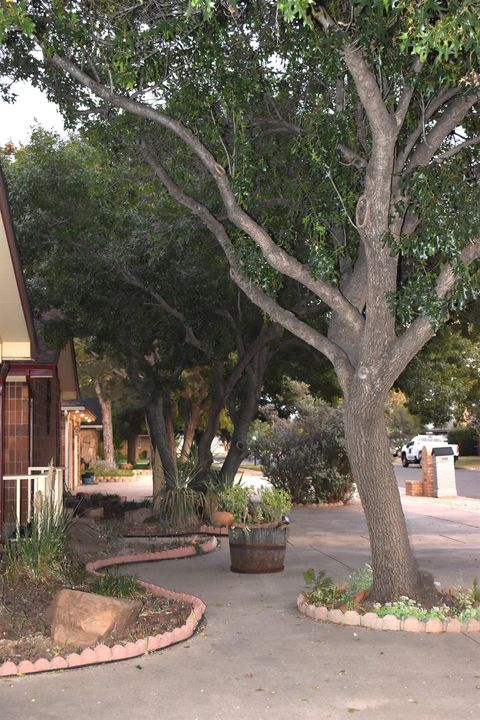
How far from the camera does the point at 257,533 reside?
11.1m

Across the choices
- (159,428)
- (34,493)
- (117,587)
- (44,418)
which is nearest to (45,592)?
(117,587)

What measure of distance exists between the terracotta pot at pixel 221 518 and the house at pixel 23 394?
3236 millimetres

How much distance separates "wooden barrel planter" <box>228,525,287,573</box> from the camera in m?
11.1

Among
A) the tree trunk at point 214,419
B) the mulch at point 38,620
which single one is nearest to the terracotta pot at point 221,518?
the tree trunk at point 214,419

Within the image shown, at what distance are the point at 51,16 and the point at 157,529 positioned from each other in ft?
31.7

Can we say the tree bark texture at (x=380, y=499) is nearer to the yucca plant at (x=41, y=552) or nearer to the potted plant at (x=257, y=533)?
the potted plant at (x=257, y=533)

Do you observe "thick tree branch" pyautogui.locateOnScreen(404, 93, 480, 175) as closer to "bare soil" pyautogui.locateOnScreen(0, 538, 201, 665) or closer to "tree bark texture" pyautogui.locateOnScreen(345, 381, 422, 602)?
"tree bark texture" pyautogui.locateOnScreen(345, 381, 422, 602)

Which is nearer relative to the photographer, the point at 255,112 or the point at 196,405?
the point at 255,112

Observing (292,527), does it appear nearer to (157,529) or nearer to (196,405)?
(157,529)

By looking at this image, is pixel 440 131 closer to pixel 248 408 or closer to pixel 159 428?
pixel 248 408

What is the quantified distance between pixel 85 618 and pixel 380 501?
10.2 feet

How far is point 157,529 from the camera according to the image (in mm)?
15805

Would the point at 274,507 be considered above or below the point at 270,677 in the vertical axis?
above

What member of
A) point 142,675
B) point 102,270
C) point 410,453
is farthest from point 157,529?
point 410,453
